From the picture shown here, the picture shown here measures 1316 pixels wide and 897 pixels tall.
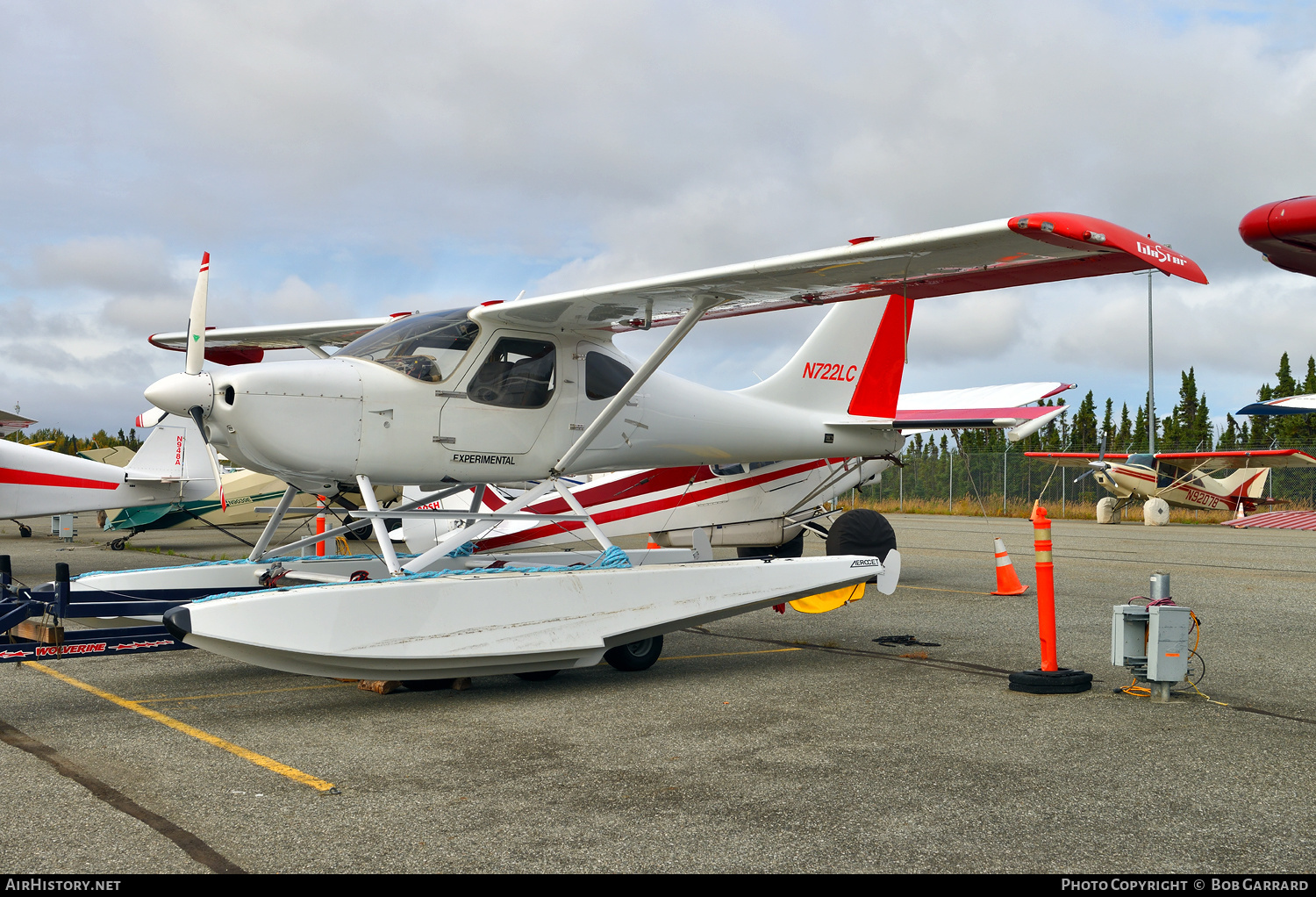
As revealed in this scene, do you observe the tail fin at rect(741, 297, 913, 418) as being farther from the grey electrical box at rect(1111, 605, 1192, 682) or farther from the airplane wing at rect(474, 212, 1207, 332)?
the grey electrical box at rect(1111, 605, 1192, 682)

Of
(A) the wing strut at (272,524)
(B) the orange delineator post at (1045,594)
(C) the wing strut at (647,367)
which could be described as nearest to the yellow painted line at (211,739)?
(A) the wing strut at (272,524)

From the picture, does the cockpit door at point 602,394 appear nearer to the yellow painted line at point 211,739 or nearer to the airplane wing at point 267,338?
the airplane wing at point 267,338

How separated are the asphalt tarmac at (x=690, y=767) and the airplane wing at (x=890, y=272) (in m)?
2.71

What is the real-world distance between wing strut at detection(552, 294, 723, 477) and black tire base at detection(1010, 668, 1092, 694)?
3.58m

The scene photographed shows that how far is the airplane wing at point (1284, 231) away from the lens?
2273mm

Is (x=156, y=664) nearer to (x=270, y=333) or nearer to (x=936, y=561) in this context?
(x=270, y=333)

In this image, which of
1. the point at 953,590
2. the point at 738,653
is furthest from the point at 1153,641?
the point at 953,590

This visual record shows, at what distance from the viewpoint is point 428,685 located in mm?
6578

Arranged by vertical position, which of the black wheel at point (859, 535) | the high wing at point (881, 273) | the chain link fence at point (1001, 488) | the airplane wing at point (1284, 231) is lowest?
the chain link fence at point (1001, 488)

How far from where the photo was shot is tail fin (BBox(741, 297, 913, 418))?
1060cm

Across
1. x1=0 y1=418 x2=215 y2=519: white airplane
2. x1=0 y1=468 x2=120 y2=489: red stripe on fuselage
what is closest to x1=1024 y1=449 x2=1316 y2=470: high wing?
x1=0 y1=418 x2=215 y2=519: white airplane

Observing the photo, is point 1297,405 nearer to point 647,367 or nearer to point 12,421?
point 647,367

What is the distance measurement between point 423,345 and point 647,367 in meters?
1.79

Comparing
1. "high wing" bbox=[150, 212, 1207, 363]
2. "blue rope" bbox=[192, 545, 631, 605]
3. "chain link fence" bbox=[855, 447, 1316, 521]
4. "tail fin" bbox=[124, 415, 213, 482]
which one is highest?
"high wing" bbox=[150, 212, 1207, 363]
